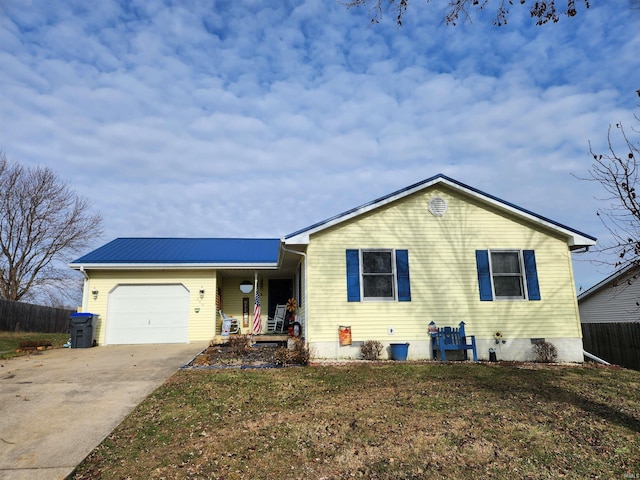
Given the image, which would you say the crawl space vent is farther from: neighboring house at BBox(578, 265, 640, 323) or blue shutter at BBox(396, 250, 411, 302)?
neighboring house at BBox(578, 265, 640, 323)

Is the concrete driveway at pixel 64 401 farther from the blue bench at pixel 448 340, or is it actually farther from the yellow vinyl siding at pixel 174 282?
the blue bench at pixel 448 340

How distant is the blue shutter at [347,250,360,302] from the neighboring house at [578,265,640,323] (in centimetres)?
1366

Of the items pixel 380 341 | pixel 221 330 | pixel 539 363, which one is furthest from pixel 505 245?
pixel 221 330

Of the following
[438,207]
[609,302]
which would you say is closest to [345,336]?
[438,207]

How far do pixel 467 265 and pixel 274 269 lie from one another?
766 cm

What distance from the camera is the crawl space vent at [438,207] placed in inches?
448

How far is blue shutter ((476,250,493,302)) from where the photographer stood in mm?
10922

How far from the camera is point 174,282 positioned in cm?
1548

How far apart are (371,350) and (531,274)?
4.77m

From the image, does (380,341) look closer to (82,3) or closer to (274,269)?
(274,269)

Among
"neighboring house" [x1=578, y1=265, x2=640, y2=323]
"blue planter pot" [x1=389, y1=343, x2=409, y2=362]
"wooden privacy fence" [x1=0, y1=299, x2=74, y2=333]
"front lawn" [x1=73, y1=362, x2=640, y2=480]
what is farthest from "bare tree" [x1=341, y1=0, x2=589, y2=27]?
"wooden privacy fence" [x1=0, y1=299, x2=74, y2=333]

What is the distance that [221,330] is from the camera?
1667cm

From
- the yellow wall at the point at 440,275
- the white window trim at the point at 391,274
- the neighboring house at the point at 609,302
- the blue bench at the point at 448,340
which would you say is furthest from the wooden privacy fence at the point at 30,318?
the neighboring house at the point at 609,302

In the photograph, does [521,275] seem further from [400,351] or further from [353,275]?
[353,275]
